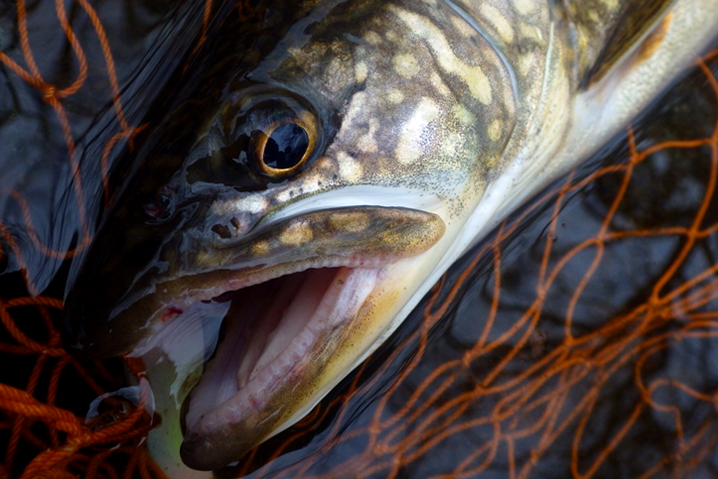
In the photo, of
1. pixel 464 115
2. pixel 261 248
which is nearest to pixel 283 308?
pixel 261 248

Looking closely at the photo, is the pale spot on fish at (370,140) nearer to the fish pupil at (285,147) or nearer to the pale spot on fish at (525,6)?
the fish pupil at (285,147)

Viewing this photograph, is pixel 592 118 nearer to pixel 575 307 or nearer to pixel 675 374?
pixel 575 307

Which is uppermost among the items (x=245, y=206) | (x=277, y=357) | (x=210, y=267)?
(x=245, y=206)

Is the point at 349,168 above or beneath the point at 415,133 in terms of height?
beneath

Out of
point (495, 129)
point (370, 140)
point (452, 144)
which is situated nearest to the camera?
point (370, 140)

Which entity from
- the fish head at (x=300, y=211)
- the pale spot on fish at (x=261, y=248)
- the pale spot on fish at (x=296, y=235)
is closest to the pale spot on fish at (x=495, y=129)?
the fish head at (x=300, y=211)

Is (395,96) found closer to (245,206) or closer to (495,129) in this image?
(495,129)

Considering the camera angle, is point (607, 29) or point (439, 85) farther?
point (607, 29)
